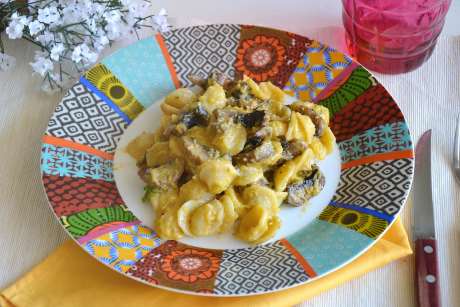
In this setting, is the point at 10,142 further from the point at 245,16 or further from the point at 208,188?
the point at 245,16

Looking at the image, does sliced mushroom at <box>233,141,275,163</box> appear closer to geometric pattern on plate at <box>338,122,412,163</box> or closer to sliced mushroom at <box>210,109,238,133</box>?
sliced mushroom at <box>210,109,238,133</box>

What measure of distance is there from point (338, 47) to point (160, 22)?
0.76 metres

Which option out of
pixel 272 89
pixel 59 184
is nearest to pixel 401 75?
pixel 272 89

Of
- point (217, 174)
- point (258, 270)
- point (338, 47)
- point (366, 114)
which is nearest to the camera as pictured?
point (258, 270)

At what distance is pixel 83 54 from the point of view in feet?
8.11

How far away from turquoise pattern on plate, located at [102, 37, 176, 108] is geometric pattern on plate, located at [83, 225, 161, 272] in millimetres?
623

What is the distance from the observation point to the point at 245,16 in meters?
2.93

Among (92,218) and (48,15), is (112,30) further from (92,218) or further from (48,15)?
(92,218)

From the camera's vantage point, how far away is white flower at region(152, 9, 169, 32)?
8.69 feet

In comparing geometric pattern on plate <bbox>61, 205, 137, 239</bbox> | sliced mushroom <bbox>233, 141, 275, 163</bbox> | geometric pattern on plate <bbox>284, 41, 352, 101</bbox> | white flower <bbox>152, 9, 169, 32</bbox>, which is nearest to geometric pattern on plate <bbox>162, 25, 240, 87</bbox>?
white flower <bbox>152, 9, 169, 32</bbox>

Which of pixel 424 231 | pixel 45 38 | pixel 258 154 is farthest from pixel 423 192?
pixel 45 38

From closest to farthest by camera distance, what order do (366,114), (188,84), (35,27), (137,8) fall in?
(366,114)
(35,27)
(188,84)
(137,8)

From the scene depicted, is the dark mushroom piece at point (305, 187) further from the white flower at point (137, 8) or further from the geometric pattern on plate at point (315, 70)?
the white flower at point (137, 8)

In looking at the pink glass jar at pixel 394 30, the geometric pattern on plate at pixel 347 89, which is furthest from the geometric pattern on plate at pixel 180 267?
the pink glass jar at pixel 394 30
